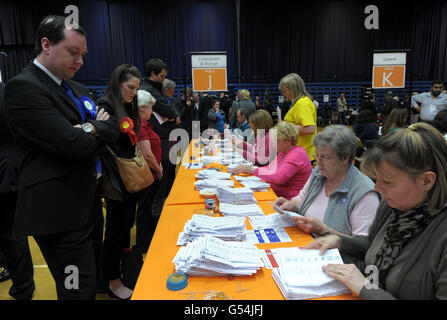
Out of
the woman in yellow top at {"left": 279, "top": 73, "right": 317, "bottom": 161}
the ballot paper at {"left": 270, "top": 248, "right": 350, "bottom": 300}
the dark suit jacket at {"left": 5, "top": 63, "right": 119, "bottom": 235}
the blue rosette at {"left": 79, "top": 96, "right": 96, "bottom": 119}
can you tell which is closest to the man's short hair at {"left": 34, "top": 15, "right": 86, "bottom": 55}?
the dark suit jacket at {"left": 5, "top": 63, "right": 119, "bottom": 235}

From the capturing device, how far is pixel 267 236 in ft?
5.44

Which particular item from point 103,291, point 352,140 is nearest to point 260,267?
point 352,140

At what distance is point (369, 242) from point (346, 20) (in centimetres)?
1573

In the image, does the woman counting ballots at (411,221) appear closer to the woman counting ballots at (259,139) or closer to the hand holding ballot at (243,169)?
the hand holding ballot at (243,169)

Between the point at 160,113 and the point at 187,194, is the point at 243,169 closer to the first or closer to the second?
the point at 187,194

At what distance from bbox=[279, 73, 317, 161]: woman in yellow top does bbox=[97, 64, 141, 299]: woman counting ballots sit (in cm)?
195

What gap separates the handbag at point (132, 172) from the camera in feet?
6.84

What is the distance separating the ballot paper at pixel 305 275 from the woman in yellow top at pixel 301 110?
236 centimetres

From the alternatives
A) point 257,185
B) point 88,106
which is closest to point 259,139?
point 257,185

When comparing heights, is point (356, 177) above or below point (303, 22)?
below

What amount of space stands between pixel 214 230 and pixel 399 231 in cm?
85

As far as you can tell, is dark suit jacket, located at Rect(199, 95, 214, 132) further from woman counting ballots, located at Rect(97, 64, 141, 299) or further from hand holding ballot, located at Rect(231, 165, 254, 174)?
woman counting ballots, located at Rect(97, 64, 141, 299)

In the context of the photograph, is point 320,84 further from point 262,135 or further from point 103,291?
point 103,291
